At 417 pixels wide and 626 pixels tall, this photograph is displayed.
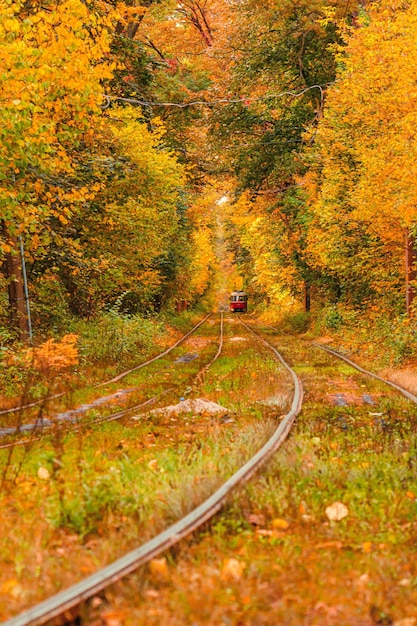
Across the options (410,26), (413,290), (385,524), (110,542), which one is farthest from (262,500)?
(413,290)

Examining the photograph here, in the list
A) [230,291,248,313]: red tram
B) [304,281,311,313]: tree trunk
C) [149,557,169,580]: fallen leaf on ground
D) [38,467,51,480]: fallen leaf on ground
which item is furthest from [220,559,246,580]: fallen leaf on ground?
[230,291,248,313]: red tram

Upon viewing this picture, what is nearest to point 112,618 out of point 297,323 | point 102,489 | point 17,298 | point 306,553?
point 306,553

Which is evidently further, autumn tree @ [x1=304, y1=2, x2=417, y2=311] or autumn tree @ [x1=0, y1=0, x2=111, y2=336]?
autumn tree @ [x1=304, y1=2, x2=417, y2=311]

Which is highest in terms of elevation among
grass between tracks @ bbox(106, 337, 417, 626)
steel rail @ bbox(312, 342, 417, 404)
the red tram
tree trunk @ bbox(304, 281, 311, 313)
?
the red tram

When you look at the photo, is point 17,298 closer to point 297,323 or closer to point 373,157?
point 373,157

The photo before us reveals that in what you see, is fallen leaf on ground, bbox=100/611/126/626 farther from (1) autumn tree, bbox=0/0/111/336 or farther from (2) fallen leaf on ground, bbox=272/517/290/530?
(1) autumn tree, bbox=0/0/111/336

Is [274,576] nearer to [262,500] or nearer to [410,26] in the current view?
[262,500]

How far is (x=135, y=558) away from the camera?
3787 millimetres

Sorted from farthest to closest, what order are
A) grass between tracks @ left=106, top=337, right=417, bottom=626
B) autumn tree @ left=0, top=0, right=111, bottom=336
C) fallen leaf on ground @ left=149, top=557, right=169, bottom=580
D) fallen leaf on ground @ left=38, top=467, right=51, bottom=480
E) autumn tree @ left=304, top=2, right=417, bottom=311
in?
autumn tree @ left=304, top=2, right=417, bottom=311, autumn tree @ left=0, top=0, right=111, bottom=336, fallen leaf on ground @ left=38, top=467, right=51, bottom=480, fallen leaf on ground @ left=149, top=557, right=169, bottom=580, grass between tracks @ left=106, top=337, right=417, bottom=626

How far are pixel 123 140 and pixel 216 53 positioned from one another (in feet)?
42.7

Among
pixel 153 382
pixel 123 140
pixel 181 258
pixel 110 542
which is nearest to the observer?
pixel 110 542

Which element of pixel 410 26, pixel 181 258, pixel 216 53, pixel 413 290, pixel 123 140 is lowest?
pixel 413 290

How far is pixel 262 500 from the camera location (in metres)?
5.10

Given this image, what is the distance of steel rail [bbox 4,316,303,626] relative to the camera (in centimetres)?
316
